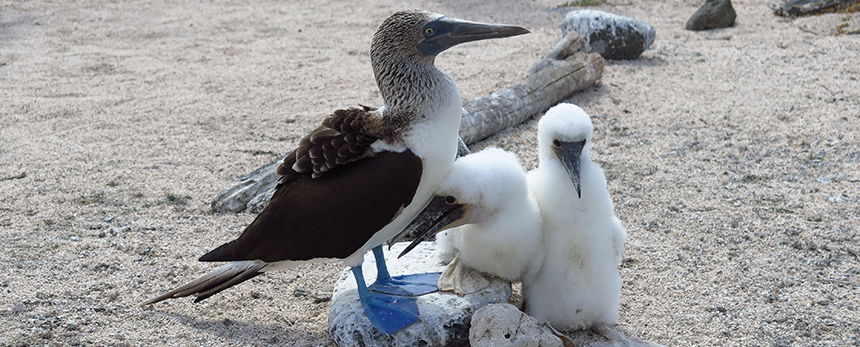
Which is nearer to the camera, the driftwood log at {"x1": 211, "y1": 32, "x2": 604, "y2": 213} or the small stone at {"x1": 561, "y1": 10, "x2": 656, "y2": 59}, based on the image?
the driftwood log at {"x1": 211, "y1": 32, "x2": 604, "y2": 213}

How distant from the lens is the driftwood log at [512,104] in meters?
4.30

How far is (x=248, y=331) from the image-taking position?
3127mm

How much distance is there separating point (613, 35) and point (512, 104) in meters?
2.41

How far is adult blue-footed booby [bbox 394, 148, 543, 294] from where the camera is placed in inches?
118

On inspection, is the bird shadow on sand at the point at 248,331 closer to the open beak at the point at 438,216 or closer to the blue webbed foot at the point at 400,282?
the blue webbed foot at the point at 400,282

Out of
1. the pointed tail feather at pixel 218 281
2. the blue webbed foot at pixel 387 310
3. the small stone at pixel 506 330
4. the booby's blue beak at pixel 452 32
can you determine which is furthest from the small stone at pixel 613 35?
the pointed tail feather at pixel 218 281

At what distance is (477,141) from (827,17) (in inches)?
238

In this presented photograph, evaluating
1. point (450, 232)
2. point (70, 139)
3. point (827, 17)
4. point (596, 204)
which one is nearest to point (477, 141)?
point (450, 232)

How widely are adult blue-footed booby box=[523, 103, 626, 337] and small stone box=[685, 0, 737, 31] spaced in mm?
6702

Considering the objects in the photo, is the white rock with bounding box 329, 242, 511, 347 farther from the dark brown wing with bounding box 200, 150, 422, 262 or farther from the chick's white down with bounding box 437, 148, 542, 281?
the dark brown wing with bounding box 200, 150, 422, 262

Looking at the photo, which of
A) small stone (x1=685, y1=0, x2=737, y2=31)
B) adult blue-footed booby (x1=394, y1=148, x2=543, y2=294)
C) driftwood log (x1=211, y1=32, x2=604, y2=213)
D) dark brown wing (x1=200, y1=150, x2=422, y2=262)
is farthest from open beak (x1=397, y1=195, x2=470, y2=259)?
small stone (x1=685, y1=0, x2=737, y2=31)

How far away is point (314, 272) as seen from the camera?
12.4 feet

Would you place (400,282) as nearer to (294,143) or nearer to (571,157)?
(571,157)

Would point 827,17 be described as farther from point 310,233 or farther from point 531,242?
point 310,233
